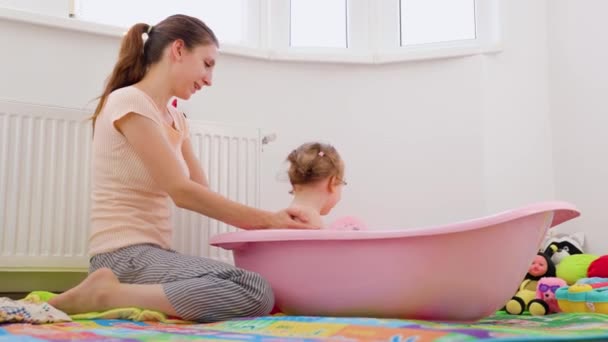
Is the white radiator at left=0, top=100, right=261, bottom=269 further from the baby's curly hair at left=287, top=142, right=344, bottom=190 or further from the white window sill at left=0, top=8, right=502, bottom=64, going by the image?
the white window sill at left=0, top=8, right=502, bottom=64

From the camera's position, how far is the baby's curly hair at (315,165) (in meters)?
1.74

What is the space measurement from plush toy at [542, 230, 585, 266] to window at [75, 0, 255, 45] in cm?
122

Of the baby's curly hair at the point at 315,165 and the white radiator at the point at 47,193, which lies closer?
the baby's curly hair at the point at 315,165

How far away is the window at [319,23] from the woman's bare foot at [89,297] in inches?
55.6

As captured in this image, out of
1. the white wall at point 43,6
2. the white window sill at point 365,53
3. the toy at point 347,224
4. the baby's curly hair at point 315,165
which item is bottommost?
the toy at point 347,224

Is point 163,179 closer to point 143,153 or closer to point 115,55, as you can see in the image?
point 143,153

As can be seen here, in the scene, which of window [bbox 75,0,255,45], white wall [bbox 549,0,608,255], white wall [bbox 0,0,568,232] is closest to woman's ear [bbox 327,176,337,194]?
white wall [bbox 0,0,568,232]

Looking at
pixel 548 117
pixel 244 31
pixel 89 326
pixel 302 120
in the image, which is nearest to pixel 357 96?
pixel 302 120

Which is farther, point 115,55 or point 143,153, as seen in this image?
point 115,55

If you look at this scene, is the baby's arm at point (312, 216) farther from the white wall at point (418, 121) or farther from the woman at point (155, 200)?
the white wall at point (418, 121)

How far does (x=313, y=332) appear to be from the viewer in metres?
1.10

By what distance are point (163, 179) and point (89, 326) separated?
0.43m

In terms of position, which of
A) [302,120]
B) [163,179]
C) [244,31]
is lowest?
[163,179]

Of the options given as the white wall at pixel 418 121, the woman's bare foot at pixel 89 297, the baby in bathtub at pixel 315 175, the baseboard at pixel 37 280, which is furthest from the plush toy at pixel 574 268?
the baseboard at pixel 37 280
